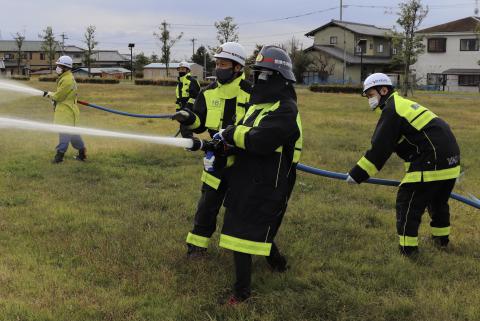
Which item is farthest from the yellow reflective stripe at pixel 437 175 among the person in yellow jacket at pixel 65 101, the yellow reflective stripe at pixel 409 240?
the person in yellow jacket at pixel 65 101

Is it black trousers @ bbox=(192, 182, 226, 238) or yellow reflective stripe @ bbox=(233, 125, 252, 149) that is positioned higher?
yellow reflective stripe @ bbox=(233, 125, 252, 149)

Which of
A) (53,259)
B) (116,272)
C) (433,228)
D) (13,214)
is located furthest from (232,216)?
(13,214)

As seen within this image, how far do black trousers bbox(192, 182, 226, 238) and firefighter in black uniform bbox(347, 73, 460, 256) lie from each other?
1369 millimetres

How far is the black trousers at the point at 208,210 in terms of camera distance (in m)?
4.81

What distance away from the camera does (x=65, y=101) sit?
9.65 m

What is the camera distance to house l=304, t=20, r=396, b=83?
196 feet

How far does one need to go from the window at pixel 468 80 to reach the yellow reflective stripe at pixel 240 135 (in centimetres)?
5503

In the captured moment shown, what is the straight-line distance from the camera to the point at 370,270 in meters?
4.81

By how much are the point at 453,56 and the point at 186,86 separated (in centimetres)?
4904

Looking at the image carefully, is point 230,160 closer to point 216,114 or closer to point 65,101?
point 216,114

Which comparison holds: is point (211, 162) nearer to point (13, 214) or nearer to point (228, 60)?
point (228, 60)

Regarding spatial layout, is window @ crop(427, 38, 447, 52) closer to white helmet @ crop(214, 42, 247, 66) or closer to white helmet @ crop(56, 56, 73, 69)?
white helmet @ crop(56, 56, 73, 69)

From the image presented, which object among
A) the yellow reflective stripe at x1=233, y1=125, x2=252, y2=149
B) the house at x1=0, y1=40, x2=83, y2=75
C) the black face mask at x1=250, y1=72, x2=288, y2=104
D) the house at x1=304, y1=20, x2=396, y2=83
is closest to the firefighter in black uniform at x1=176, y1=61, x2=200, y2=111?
the black face mask at x1=250, y1=72, x2=288, y2=104

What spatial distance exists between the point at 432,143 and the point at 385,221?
5.67 ft
